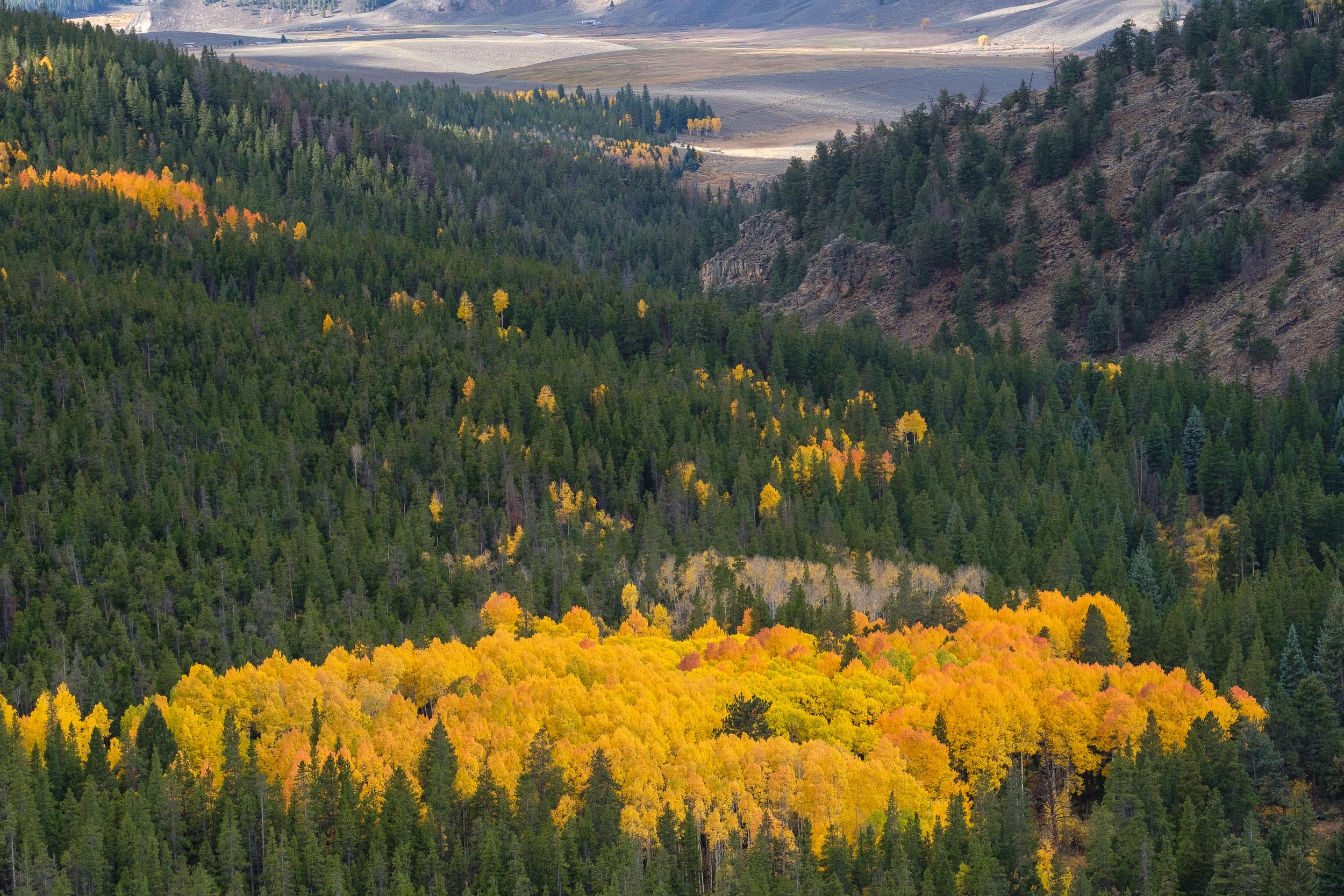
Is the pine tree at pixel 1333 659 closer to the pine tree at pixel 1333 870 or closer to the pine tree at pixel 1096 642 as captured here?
the pine tree at pixel 1096 642

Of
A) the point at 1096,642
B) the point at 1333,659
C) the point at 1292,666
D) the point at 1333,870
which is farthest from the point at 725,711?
the point at 1333,870

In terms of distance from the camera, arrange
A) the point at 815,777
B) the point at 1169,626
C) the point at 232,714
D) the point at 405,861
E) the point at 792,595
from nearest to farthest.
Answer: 1. the point at 405,861
2. the point at 815,777
3. the point at 232,714
4. the point at 1169,626
5. the point at 792,595

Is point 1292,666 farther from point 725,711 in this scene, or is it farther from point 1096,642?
point 725,711

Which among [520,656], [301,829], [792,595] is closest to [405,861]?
[301,829]

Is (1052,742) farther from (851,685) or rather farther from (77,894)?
(77,894)

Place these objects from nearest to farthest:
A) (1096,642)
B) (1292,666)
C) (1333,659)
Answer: (1333,659)
(1292,666)
(1096,642)

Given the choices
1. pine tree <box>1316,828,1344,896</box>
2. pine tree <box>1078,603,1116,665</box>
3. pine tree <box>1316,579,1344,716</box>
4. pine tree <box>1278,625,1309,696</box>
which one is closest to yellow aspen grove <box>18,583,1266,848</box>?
pine tree <box>1078,603,1116,665</box>

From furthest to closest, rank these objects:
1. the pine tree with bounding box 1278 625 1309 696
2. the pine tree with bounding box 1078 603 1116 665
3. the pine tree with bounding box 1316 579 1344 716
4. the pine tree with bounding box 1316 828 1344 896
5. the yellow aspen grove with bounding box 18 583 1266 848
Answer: the pine tree with bounding box 1078 603 1116 665 → the pine tree with bounding box 1278 625 1309 696 → the pine tree with bounding box 1316 579 1344 716 → the yellow aspen grove with bounding box 18 583 1266 848 → the pine tree with bounding box 1316 828 1344 896

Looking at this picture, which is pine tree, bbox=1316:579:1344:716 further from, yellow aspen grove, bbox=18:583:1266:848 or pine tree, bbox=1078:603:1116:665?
pine tree, bbox=1078:603:1116:665

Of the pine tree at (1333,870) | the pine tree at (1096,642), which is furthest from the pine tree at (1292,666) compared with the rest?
the pine tree at (1333,870)

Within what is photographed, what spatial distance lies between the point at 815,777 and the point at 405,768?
34.6 m

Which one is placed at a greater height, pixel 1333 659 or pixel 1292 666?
pixel 1333 659

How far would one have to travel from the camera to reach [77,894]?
440 feet

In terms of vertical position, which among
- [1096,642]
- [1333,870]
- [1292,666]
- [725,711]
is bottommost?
[725,711]
